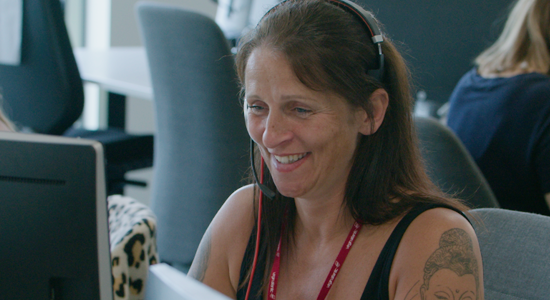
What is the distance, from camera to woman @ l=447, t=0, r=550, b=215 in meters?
1.71

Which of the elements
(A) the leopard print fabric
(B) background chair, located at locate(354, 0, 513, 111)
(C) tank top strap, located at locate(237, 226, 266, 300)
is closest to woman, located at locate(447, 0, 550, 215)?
(B) background chair, located at locate(354, 0, 513, 111)

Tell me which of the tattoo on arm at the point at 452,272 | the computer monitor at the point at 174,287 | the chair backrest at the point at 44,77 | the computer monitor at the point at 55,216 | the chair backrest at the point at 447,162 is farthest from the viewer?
the chair backrest at the point at 44,77

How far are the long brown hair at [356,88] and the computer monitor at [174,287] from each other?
494mm

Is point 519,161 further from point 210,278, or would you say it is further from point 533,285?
point 210,278

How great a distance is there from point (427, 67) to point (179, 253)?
4.19ft

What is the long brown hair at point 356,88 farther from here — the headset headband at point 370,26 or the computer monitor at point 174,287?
the computer monitor at point 174,287

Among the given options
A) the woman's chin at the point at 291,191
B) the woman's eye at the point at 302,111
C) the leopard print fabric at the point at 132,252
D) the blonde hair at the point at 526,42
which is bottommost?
the leopard print fabric at the point at 132,252

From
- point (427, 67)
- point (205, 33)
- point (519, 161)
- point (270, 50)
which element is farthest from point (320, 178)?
point (427, 67)

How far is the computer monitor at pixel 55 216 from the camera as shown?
20.1 inches

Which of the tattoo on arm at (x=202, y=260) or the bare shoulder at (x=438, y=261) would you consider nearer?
the bare shoulder at (x=438, y=261)

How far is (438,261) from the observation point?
830mm

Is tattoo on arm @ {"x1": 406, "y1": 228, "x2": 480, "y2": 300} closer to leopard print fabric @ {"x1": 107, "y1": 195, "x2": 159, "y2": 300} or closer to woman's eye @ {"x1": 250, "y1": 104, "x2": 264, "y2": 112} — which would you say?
woman's eye @ {"x1": 250, "y1": 104, "x2": 264, "y2": 112}

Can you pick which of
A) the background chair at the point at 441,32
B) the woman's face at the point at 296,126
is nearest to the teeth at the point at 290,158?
the woman's face at the point at 296,126

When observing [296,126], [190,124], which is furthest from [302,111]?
[190,124]
